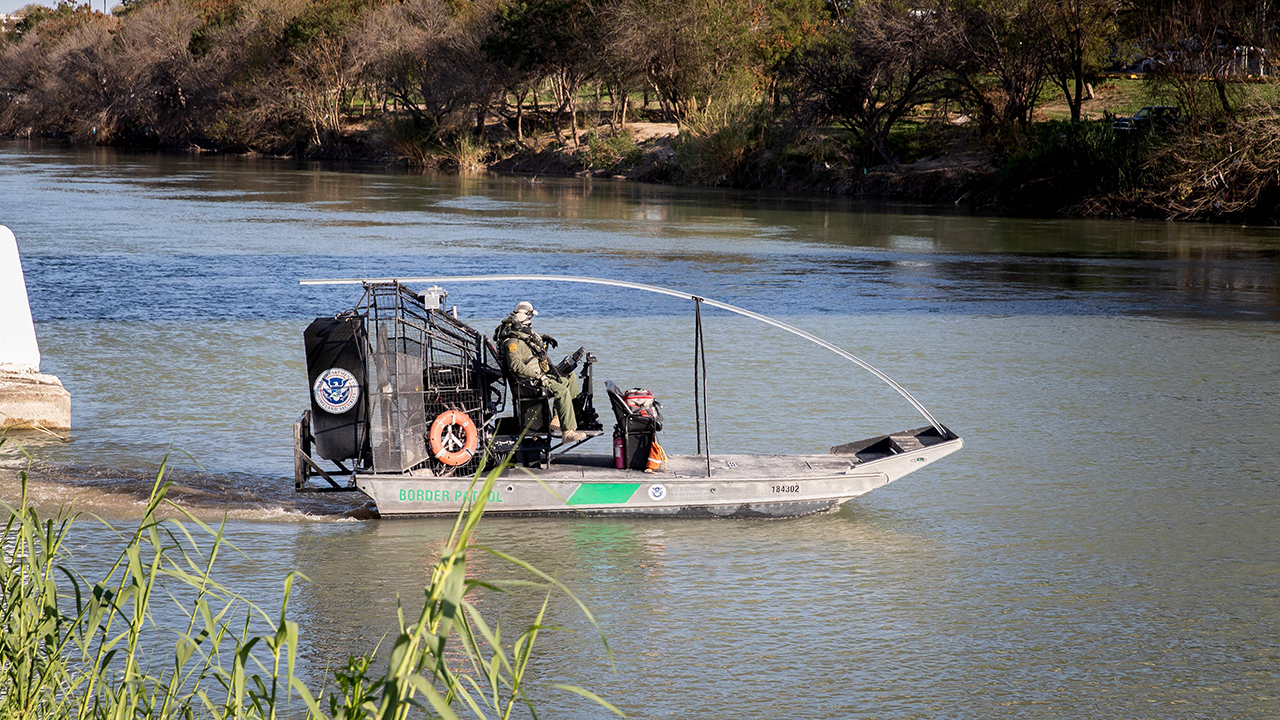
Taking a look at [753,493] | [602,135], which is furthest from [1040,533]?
[602,135]

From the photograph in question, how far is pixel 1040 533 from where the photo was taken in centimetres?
914

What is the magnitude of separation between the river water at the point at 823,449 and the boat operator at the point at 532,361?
76 cm

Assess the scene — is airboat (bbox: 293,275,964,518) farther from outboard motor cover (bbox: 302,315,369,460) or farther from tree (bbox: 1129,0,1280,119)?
tree (bbox: 1129,0,1280,119)

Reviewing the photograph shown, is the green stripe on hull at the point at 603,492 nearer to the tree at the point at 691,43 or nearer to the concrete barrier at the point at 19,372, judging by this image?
the concrete barrier at the point at 19,372

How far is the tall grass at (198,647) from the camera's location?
9.71 ft

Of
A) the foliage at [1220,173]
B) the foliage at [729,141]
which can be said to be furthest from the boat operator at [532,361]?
the foliage at [729,141]

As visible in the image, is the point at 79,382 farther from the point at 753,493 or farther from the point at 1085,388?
the point at 1085,388

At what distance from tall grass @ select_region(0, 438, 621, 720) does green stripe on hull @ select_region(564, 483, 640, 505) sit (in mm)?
729

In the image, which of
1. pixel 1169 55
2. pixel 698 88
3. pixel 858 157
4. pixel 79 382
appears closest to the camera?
pixel 79 382

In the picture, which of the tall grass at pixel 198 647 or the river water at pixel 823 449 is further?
the river water at pixel 823 449

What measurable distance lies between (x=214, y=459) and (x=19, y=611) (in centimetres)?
635

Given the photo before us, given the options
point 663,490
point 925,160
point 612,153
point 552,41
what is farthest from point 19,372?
point 552,41

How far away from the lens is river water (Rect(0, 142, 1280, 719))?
684 cm

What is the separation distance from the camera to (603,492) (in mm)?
8773
